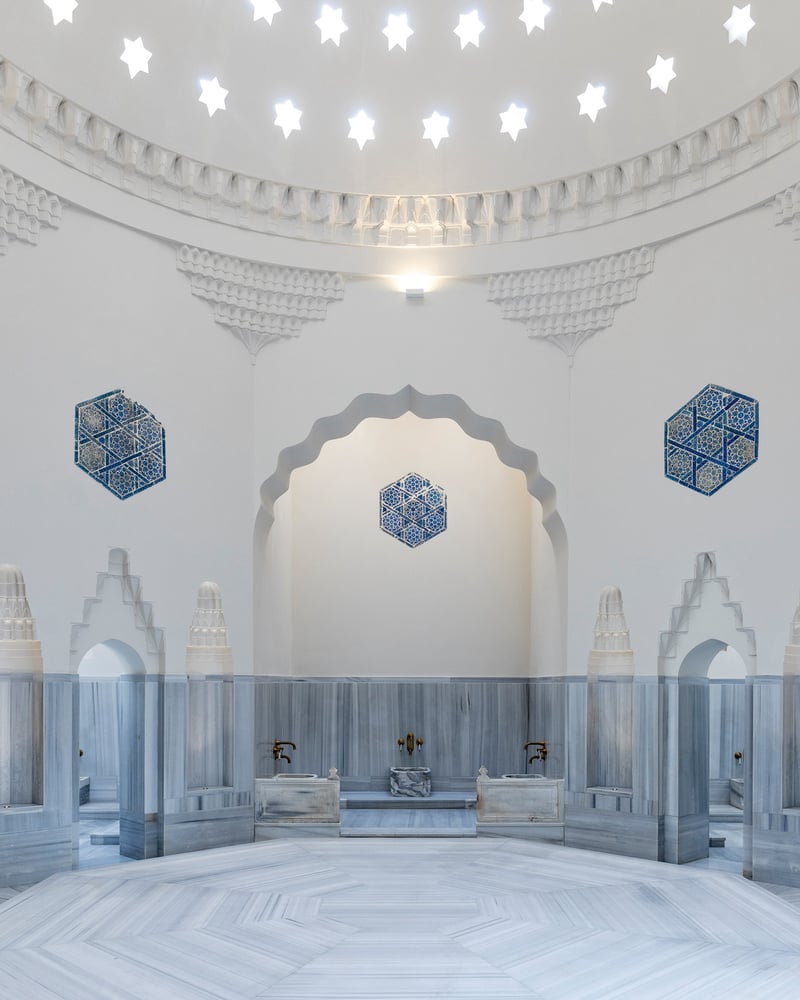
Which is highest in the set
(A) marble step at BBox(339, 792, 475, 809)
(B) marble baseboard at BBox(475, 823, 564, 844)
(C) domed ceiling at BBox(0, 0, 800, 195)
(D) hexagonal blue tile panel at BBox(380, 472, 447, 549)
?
(C) domed ceiling at BBox(0, 0, 800, 195)

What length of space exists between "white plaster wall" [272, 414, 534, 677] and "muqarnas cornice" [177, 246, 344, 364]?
7.56 ft

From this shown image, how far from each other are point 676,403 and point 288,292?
3771 millimetres

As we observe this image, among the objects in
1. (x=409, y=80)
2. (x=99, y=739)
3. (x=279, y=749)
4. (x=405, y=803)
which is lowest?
(x=405, y=803)

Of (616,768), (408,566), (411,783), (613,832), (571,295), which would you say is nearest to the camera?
(613,832)

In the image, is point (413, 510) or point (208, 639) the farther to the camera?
point (413, 510)

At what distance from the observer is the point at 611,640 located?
9.29m

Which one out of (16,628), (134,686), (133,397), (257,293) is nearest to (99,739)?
(134,686)

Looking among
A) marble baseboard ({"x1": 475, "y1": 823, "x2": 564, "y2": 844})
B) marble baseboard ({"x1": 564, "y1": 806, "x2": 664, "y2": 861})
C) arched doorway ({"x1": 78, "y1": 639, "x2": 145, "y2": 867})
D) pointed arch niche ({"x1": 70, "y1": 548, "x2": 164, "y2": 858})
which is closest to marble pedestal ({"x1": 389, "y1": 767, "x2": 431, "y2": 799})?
marble baseboard ({"x1": 475, "y1": 823, "x2": 564, "y2": 844})

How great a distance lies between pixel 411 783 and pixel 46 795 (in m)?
4.57

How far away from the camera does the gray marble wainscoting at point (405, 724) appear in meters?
11.7

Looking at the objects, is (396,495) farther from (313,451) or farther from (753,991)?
(753,991)

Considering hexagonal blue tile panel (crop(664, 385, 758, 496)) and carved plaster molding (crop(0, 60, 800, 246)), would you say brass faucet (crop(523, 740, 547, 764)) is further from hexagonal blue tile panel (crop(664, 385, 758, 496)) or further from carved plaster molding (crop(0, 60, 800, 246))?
carved plaster molding (crop(0, 60, 800, 246))

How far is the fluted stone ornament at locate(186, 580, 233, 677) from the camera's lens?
921cm

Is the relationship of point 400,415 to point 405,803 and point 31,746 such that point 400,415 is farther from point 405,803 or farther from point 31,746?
point 31,746
